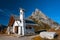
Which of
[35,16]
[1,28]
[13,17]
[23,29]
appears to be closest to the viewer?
[23,29]

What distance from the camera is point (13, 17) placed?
35812 millimetres

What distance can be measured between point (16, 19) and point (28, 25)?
3228 millimetres

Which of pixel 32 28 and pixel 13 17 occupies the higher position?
pixel 13 17

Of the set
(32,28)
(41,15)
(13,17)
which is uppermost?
(41,15)

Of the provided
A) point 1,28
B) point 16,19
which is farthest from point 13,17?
point 1,28

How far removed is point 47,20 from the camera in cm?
5844

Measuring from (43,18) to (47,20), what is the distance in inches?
70.4

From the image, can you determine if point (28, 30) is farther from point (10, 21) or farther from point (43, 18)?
point (43, 18)

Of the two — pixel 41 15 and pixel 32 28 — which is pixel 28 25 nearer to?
pixel 32 28

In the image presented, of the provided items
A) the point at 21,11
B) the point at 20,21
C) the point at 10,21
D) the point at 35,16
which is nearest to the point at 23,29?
the point at 20,21

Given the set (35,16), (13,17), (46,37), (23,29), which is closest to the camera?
(46,37)

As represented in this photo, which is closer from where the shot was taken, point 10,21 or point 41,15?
point 10,21

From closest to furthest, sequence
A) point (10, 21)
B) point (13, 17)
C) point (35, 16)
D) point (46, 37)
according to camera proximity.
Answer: point (46, 37) → point (13, 17) → point (10, 21) → point (35, 16)

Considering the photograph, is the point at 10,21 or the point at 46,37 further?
the point at 10,21
